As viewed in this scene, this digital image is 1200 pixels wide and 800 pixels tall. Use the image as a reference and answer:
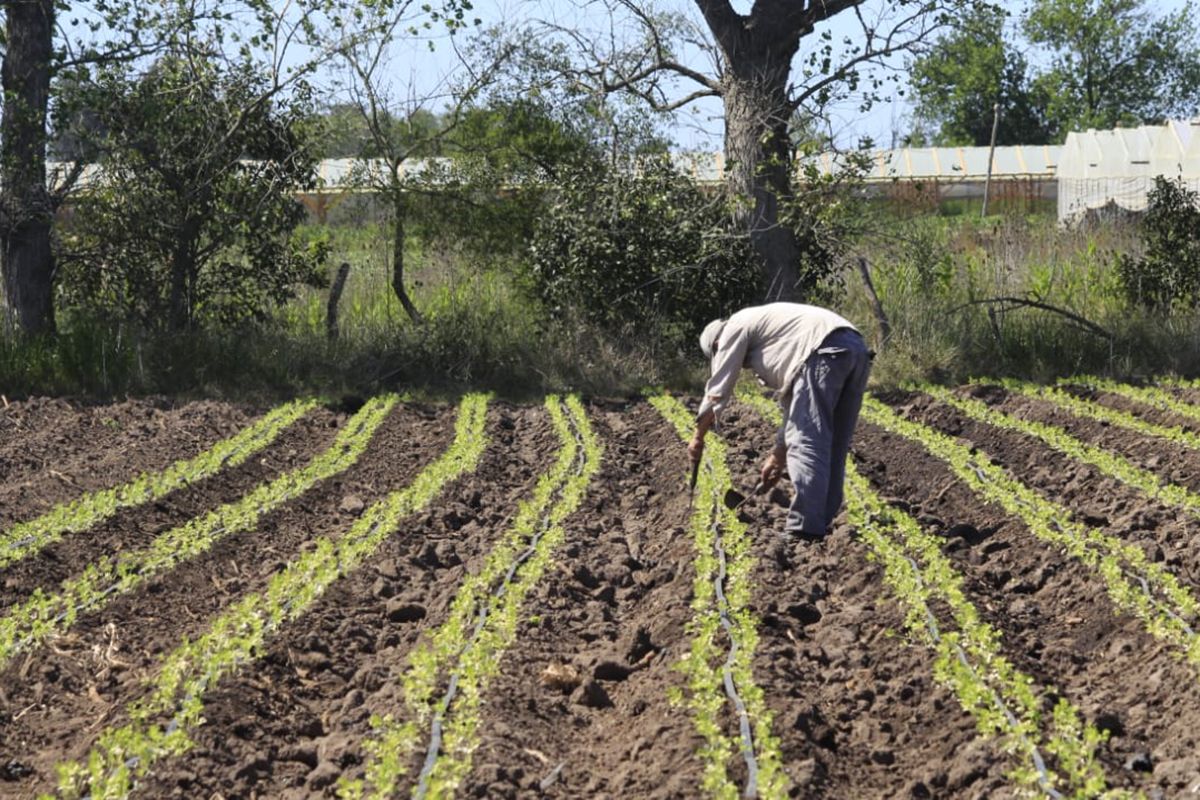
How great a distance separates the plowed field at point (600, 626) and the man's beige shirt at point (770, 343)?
893 mm

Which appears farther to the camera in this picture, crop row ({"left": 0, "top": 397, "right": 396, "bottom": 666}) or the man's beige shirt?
the man's beige shirt

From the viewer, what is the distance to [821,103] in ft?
53.2

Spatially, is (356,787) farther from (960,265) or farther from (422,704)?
(960,265)

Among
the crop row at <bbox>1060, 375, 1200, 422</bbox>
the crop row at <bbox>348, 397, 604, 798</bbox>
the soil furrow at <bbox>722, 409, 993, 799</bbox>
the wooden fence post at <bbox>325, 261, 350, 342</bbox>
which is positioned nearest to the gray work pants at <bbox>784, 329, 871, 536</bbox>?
the soil furrow at <bbox>722, 409, 993, 799</bbox>

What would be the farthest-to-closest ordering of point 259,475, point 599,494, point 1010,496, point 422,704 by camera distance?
point 259,475 < point 599,494 < point 1010,496 < point 422,704

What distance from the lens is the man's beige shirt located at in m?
8.01

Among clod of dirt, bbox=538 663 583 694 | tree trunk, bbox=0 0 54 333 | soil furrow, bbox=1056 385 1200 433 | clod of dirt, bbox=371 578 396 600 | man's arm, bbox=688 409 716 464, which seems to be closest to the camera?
clod of dirt, bbox=538 663 583 694

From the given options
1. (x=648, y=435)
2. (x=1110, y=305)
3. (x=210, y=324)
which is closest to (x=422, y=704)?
(x=648, y=435)

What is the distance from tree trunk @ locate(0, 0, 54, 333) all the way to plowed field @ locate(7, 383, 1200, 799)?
176 inches

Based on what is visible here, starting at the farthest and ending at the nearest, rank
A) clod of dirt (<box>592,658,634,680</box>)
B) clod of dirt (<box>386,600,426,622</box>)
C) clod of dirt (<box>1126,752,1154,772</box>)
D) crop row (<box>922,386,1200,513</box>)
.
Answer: crop row (<box>922,386,1200,513</box>)
clod of dirt (<box>386,600,426,622</box>)
clod of dirt (<box>592,658,634,680</box>)
clod of dirt (<box>1126,752,1154,772</box>)

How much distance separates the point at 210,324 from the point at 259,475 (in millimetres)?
5363

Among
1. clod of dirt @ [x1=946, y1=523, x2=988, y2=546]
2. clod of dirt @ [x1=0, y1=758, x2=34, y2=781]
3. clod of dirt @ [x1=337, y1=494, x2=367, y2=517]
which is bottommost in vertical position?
clod of dirt @ [x1=337, y1=494, x2=367, y2=517]

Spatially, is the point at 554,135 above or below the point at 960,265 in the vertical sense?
above

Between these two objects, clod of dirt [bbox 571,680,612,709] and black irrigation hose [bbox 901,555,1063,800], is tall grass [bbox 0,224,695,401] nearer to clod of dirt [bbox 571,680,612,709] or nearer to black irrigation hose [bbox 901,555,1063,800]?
black irrigation hose [bbox 901,555,1063,800]
